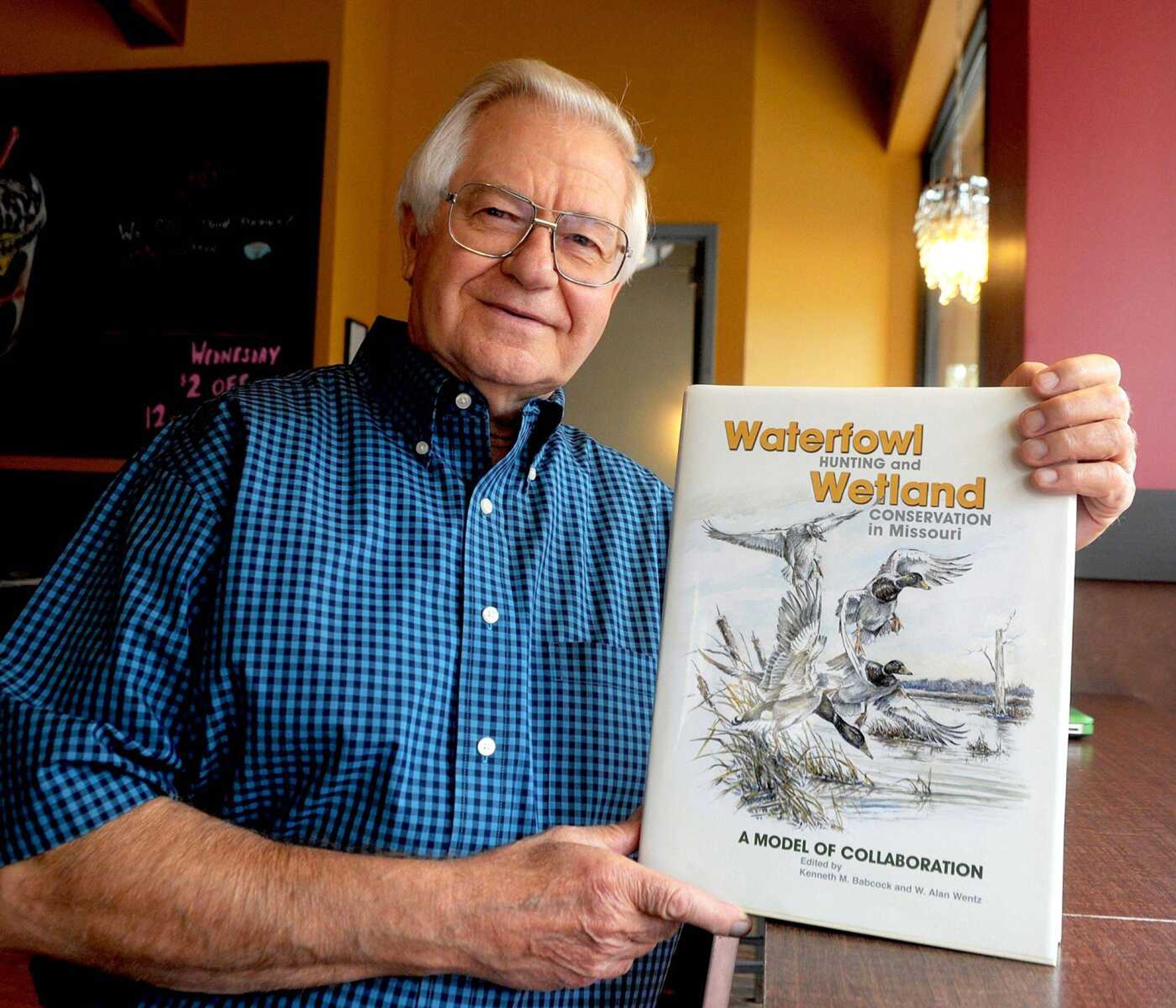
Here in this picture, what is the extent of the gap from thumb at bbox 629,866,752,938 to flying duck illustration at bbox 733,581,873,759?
12 centimetres

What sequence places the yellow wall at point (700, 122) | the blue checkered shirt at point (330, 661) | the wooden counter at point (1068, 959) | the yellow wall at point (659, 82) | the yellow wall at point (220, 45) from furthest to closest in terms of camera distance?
1. the yellow wall at point (659, 82)
2. the yellow wall at point (700, 122)
3. the yellow wall at point (220, 45)
4. the blue checkered shirt at point (330, 661)
5. the wooden counter at point (1068, 959)

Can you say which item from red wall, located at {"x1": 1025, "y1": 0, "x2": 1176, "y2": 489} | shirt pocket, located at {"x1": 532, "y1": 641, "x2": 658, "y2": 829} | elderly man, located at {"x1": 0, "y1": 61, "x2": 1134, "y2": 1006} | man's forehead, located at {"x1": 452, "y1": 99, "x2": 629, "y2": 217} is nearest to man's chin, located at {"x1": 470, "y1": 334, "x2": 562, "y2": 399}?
elderly man, located at {"x1": 0, "y1": 61, "x2": 1134, "y2": 1006}

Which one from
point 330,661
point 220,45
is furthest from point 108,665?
point 220,45

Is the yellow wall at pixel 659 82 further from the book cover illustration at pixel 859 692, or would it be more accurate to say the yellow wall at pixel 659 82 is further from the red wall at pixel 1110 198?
the book cover illustration at pixel 859 692

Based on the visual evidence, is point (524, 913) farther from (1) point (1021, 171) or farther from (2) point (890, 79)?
(2) point (890, 79)

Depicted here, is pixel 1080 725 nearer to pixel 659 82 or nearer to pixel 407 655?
pixel 407 655

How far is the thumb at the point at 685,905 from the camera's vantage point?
69 cm

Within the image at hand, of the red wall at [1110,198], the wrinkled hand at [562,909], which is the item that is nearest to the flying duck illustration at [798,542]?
the wrinkled hand at [562,909]

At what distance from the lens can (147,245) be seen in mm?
3467

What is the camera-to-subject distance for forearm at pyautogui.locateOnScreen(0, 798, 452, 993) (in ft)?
2.54

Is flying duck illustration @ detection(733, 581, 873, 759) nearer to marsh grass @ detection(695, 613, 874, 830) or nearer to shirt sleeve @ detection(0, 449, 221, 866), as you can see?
marsh grass @ detection(695, 613, 874, 830)

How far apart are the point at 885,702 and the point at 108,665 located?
66cm

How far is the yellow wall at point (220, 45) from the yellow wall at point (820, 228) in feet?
5.07

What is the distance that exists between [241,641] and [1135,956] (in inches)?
30.2
